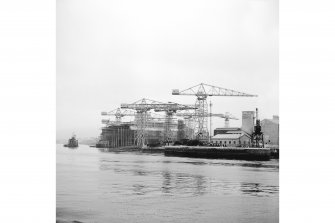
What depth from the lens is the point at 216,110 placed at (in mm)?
7633

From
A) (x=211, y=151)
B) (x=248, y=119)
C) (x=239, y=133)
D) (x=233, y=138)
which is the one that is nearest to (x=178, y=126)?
(x=248, y=119)

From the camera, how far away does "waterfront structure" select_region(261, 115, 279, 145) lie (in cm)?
732

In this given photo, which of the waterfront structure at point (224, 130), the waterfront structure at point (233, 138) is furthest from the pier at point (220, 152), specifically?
the waterfront structure at point (224, 130)

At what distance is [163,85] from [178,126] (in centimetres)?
124

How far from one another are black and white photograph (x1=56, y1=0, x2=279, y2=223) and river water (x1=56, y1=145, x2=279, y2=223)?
0.02 meters

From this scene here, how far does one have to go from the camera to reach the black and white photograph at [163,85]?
657cm

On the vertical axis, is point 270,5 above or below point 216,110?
above

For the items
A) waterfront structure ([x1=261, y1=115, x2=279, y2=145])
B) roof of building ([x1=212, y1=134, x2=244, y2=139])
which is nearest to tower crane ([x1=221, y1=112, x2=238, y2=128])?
waterfront structure ([x1=261, y1=115, x2=279, y2=145])

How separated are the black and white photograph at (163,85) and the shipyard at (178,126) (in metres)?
0.02

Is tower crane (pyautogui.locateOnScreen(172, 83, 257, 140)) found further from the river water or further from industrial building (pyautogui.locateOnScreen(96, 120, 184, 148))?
the river water
